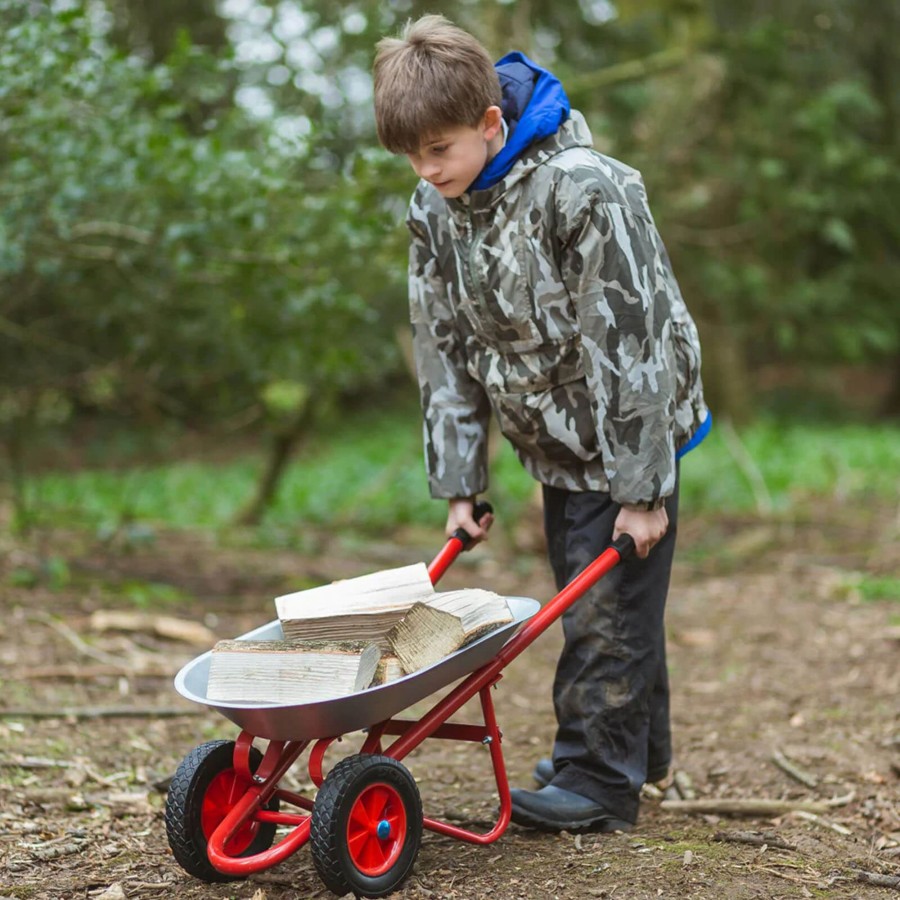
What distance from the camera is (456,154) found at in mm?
2748

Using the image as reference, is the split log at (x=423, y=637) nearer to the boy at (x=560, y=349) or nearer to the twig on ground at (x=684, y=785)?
the boy at (x=560, y=349)

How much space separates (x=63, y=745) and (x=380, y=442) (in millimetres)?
10210

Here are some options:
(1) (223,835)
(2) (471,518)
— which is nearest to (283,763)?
(1) (223,835)

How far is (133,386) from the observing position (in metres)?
7.06

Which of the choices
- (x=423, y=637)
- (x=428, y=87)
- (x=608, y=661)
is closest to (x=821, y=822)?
(x=608, y=661)

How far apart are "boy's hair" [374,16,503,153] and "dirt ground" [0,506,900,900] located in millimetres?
1684

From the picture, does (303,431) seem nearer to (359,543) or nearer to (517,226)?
(359,543)

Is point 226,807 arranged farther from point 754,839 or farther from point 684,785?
point 684,785

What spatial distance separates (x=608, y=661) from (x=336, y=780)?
94cm

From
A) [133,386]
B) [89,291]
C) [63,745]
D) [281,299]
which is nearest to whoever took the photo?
[63,745]

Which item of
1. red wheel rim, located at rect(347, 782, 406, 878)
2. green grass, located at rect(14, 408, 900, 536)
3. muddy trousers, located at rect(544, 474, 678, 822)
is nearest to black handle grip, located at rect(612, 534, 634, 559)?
muddy trousers, located at rect(544, 474, 678, 822)

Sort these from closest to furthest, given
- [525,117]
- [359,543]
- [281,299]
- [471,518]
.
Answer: [525,117] < [471,518] < [281,299] < [359,543]

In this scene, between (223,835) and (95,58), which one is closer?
(223,835)

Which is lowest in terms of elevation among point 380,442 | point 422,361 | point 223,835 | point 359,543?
point 380,442
